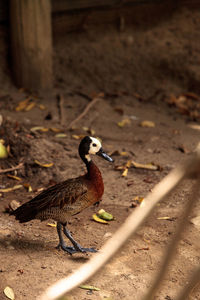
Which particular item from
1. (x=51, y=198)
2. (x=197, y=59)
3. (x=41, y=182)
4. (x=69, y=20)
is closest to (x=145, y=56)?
(x=197, y=59)

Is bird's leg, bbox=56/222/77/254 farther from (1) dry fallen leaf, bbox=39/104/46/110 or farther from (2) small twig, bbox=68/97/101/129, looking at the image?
(1) dry fallen leaf, bbox=39/104/46/110

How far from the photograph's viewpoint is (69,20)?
750 centimetres

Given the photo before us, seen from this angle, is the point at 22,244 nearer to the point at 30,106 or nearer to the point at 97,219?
the point at 97,219

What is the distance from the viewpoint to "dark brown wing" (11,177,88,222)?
3.74 m

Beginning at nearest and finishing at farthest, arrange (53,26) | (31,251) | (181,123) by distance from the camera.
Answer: (31,251)
(181,123)
(53,26)

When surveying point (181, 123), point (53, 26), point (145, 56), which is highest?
point (53, 26)

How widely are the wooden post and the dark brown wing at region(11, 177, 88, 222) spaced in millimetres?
3354

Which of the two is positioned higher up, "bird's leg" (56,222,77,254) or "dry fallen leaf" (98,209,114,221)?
"bird's leg" (56,222,77,254)

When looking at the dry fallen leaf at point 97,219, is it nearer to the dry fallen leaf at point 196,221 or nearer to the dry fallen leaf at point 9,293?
the dry fallen leaf at point 196,221

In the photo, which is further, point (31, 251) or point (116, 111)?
point (116, 111)

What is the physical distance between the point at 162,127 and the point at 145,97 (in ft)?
3.66

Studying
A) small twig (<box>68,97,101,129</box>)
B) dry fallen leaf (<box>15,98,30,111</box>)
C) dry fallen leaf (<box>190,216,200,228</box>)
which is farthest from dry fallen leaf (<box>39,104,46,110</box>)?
dry fallen leaf (<box>190,216,200,228</box>)

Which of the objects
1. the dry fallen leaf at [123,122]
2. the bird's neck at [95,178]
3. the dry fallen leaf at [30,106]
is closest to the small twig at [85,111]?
the dry fallen leaf at [123,122]

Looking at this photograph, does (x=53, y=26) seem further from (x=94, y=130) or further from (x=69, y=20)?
(x=94, y=130)
